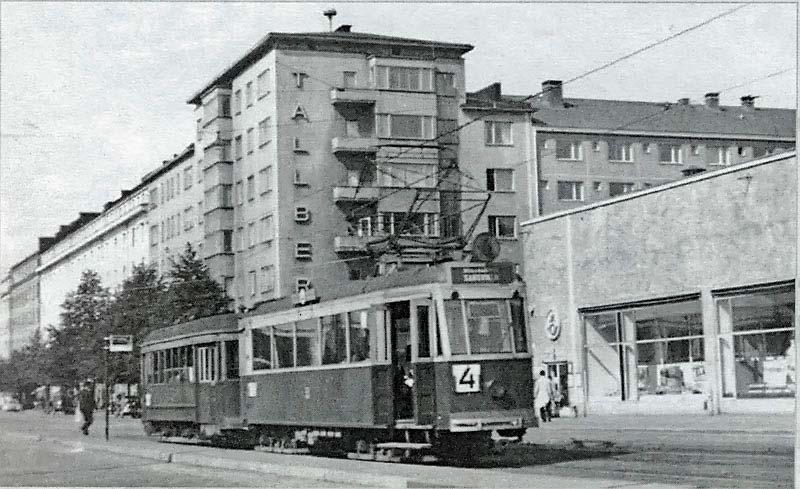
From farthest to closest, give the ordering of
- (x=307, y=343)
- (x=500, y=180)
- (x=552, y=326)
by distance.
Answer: (x=500, y=180) < (x=552, y=326) < (x=307, y=343)

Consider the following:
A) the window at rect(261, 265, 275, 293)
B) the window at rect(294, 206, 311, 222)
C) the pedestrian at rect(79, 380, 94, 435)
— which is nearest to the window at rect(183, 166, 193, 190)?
the window at rect(261, 265, 275, 293)

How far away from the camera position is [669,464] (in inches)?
699

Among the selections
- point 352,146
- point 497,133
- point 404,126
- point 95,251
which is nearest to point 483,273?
point 352,146

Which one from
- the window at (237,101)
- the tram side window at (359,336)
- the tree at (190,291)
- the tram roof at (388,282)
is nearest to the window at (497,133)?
the tree at (190,291)

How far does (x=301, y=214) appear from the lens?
147 ft

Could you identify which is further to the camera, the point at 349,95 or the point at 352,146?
the point at 349,95

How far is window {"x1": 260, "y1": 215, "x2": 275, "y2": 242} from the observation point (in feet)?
146

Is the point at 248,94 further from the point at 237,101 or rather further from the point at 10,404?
the point at 10,404

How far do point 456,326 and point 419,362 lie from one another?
87 centimetres

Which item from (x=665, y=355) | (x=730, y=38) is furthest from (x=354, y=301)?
(x=665, y=355)

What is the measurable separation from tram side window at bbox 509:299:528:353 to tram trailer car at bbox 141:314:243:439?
30.5 feet

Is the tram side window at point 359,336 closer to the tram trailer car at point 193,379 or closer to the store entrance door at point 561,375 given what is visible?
the tram trailer car at point 193,379

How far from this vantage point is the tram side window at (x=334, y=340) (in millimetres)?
21094

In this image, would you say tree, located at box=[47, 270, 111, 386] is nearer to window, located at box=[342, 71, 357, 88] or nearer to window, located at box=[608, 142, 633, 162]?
window, located at box=[342, 71, 357, 88]
